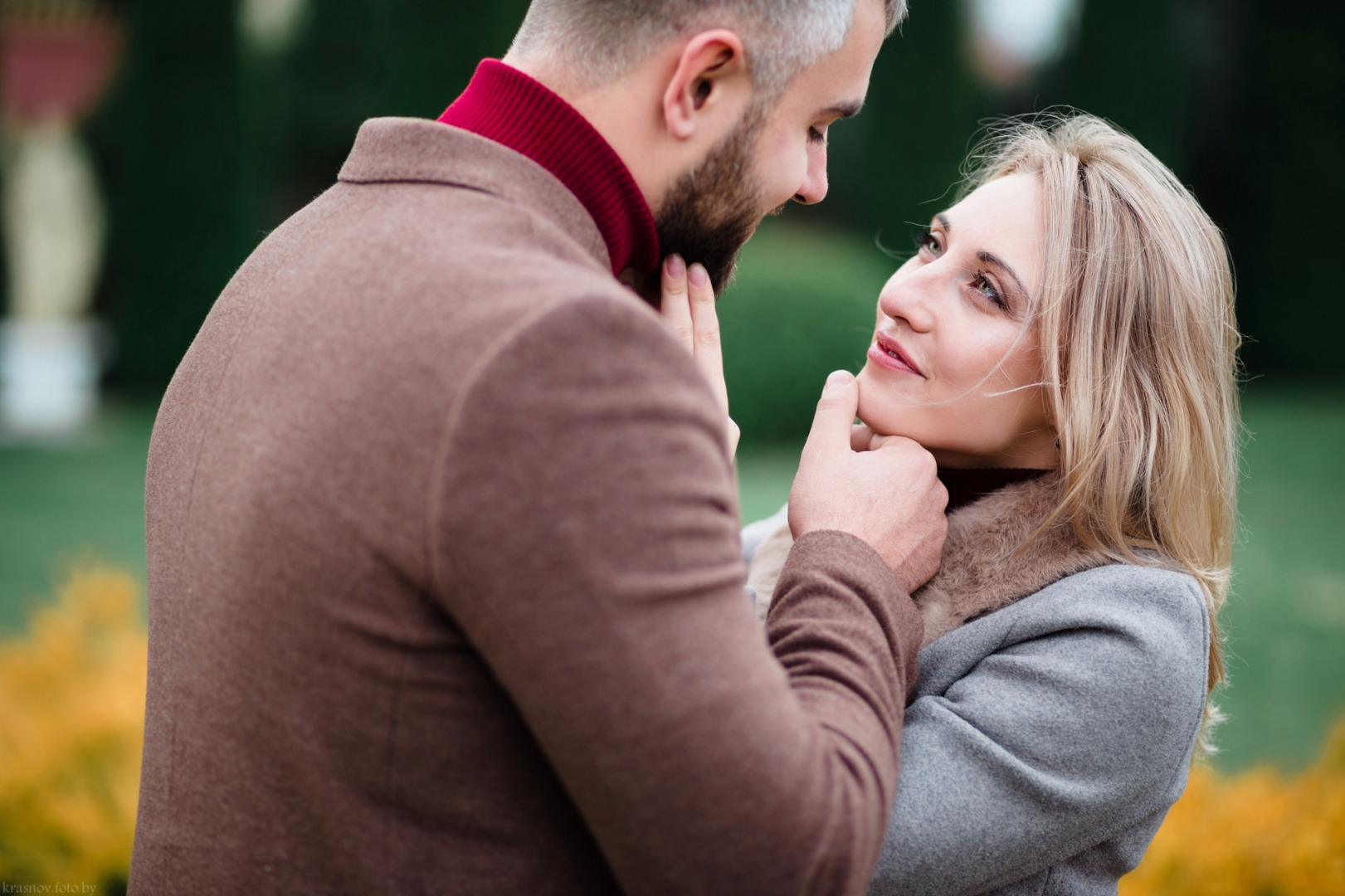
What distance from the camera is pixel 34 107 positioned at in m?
11.2

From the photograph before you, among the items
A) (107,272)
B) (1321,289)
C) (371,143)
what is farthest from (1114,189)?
(1321,289)

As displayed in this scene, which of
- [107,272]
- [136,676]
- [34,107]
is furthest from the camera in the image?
[34,107]

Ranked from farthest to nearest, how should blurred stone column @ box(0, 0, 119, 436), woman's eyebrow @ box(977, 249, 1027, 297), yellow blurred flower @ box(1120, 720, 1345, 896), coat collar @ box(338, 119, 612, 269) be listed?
blurred stone column @ box(0, 0, 119, 436) < yellow blurred flower @ box(1120, 720, 1345, 896) < woman's eyebrow @ box(977, 249, 1027, 297) < coat collar @ box(338, 119, 612, 269)

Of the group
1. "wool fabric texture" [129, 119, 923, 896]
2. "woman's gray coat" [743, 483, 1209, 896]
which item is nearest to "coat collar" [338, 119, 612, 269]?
"wool fabric texture" [129, 119, 923, 896]

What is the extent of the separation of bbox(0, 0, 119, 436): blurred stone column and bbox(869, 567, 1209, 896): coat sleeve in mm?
10681

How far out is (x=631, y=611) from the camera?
3.57 feet

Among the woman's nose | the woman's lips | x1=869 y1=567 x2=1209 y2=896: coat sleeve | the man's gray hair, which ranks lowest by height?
x1=869 y1=567 x2=1209 y2=896: coat sleeve

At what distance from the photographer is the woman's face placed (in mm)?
2047

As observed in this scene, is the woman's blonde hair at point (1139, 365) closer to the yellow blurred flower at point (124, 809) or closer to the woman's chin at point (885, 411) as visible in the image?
the woman's chin at point (885, 411)

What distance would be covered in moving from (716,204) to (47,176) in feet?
37.6

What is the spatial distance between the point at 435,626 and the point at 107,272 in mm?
10175

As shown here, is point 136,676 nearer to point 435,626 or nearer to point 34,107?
point 435,626

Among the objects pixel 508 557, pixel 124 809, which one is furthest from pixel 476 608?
pixel 124 809

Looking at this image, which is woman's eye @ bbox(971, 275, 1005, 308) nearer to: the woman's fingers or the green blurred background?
the woman's fingers
